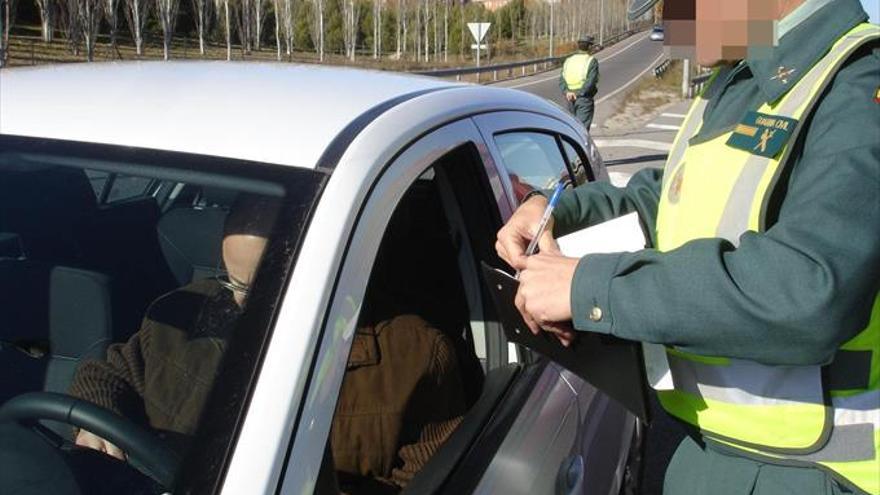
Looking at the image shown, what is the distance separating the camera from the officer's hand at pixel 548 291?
1358 millimetres

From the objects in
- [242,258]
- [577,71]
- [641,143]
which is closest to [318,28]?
[641,143]

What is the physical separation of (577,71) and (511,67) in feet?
74.7

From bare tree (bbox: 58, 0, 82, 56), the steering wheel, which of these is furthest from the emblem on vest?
bare tree (bbox: 58, 0, 82, 56)

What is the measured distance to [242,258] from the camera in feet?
5.10

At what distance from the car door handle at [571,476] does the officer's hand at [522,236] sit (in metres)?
0.65

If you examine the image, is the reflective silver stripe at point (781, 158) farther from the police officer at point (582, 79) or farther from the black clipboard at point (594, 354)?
the police officer at point (582, 79)

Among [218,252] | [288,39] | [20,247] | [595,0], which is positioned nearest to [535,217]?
[218,252]

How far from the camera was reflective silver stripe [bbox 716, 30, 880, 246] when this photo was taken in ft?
4.31

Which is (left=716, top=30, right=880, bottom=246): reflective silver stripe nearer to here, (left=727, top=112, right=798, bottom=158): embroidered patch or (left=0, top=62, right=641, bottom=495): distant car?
(left=727, top=112, right=798, bottom=158): embroidered patch

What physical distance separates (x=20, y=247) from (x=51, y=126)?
0.40 metres

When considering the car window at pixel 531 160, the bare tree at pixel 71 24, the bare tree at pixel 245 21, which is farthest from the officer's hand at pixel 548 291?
the bare tree at pixel 245 21

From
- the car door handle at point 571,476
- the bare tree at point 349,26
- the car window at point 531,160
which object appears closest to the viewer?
the car door handle at point 571,476

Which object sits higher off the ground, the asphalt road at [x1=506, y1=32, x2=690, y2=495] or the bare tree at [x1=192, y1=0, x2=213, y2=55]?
the bare tree at [x1=192, y1=0, x2=213, y2=55]

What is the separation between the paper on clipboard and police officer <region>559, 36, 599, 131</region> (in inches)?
420
